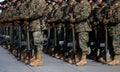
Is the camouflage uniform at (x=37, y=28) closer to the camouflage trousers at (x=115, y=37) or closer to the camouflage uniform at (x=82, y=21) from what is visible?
the camouflage uniform at (x=82, y=21)

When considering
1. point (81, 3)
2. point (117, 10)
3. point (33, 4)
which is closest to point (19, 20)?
point (33, 4)

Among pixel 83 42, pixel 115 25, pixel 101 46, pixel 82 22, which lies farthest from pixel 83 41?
pixel 101 46

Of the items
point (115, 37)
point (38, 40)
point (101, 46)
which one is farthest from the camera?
point (101, 46)

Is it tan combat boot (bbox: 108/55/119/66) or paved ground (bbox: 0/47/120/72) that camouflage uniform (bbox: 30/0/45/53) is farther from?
tan combat boot (bbox: 108/55/119/66)

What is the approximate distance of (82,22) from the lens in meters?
14.0

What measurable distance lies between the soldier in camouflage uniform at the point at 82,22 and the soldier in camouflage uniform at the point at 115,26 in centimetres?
63

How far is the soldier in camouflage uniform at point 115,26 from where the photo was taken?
13.6m

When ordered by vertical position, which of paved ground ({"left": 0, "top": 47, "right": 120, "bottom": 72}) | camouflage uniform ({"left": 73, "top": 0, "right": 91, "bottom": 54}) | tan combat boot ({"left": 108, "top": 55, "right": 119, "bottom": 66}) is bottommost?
paved ground ({"left": 0, "top": 47, "right": 120, "bottom": 72})

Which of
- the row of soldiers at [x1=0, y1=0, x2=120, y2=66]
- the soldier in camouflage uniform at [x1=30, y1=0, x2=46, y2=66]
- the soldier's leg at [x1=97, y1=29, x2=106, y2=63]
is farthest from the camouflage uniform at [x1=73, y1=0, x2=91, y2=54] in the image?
the soldier in camouflage uniform at [x1=30, y1=0, x2=46, y2=66]

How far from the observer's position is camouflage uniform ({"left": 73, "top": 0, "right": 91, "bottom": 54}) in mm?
13867

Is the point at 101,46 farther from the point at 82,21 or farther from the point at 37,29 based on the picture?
the point at 37,29

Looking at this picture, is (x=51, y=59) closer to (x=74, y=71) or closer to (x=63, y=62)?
(x=63, y=62)

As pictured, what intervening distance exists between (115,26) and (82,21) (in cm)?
90

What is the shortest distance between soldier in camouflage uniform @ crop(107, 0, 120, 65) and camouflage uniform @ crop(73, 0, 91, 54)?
2.05 ft
